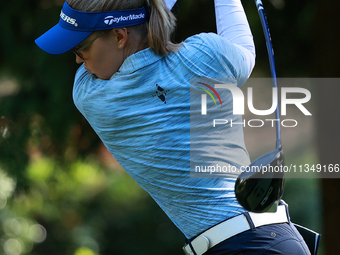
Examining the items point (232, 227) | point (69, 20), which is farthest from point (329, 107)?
point (69, 20)

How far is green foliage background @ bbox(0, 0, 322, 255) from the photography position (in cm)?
261

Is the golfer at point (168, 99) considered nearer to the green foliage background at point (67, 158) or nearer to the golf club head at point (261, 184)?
the golf club head at point (261, 184)

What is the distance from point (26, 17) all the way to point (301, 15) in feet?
5.39

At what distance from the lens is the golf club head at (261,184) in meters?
1.09

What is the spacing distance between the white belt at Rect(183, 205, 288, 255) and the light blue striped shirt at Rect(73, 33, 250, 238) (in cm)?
2

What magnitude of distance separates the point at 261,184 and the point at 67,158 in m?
1.99

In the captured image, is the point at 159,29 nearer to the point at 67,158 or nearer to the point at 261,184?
the point at 261,184

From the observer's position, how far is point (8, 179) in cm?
287

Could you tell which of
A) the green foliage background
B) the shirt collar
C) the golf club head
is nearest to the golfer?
the shirt collar

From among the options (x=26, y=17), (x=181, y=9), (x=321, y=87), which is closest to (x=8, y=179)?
(x=26, y=17)

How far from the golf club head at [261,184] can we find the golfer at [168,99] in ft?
0.38

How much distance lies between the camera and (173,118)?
1.25 metres

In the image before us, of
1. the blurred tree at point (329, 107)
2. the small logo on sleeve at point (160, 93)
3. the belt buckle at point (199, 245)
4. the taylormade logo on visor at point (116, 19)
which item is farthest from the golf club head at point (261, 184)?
the blurred tree at point (329, 107)

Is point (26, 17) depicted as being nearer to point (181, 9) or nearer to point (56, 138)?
point (56, 138)
